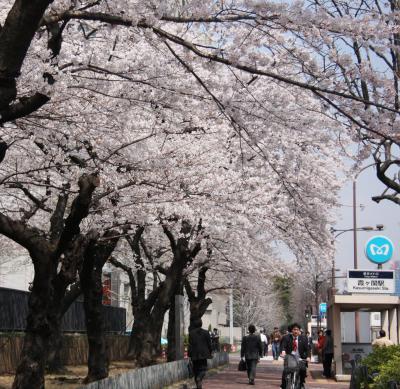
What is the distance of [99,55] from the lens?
14211 mm

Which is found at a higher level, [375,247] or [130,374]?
[375,247]

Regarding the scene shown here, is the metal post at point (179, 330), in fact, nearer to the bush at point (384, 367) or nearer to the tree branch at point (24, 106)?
the bush at point (384, 367)

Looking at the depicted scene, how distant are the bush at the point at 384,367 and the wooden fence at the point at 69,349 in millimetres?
11454

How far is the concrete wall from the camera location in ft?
44.2

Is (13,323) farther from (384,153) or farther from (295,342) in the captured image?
(384,153)

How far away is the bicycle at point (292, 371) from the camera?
54.7 feet

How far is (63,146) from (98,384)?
4.12 m

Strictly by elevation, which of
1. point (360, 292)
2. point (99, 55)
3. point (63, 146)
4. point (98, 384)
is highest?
point (99, 55)

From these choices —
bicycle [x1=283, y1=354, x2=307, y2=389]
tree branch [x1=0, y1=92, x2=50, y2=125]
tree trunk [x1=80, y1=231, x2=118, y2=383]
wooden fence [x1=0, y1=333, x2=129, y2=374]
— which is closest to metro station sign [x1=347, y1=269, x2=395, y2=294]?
wooden fence [x1=0, y1=333, x2=129, y2=374]

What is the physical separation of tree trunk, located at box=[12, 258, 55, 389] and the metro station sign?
51.7 feet

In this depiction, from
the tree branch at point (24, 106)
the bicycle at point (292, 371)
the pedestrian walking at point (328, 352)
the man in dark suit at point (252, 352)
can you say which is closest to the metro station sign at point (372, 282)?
the pedestrian walking at point (328, 352)

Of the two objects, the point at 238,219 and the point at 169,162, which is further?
the point at 238,219

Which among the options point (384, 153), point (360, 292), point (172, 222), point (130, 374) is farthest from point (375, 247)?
point (130, 374)

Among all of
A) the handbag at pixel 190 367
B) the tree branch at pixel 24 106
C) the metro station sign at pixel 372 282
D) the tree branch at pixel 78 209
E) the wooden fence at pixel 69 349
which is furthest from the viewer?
the metro station sign at pixel 372 282
